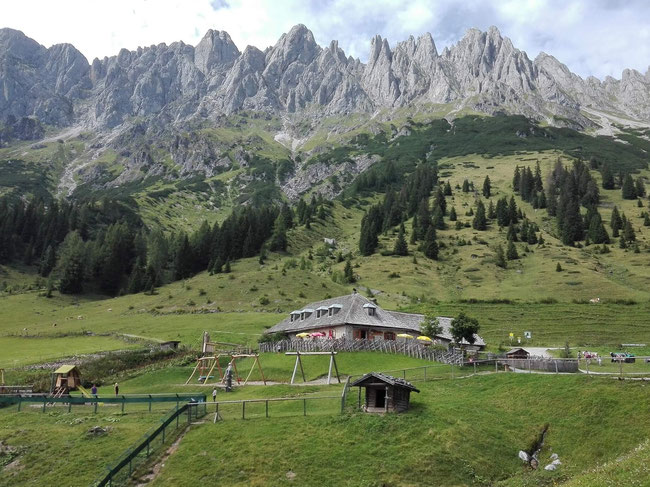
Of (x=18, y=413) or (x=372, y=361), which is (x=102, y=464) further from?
(x=372, y=361)

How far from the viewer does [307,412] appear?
114 feet

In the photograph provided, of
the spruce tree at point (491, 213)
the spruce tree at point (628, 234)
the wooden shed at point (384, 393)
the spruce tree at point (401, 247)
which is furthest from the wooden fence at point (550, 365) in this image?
the spruce tree at point (491, 213)

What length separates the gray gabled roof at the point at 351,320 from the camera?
67.8 metres

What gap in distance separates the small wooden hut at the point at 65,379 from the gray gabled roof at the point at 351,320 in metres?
29.9

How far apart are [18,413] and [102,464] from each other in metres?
14.4

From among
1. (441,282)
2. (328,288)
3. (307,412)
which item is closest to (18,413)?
(307,412)

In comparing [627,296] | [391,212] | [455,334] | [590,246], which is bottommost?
[455,334]

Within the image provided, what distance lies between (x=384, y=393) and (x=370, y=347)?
963 inches

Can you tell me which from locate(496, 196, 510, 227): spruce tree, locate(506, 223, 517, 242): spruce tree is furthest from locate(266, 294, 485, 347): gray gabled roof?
locate(496, 196, 510, 227): spruce tree

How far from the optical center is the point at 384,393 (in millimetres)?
33875

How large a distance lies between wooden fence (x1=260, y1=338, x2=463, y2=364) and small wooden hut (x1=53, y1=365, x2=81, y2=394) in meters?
22.0

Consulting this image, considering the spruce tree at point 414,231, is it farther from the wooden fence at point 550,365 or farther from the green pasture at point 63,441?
the green pasture at point 63,441

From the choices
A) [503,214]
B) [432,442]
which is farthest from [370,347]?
[503,214]

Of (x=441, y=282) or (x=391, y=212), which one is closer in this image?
(x=441, y=282)
